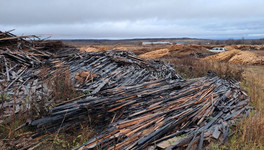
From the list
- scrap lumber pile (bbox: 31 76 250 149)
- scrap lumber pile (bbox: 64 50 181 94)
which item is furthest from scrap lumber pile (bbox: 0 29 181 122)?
scrap lumber pile (bbox: 31 76 250 149)

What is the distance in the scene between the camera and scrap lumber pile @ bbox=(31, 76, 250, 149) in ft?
10.1

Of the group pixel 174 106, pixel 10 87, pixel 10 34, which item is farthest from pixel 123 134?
pixel 10 34

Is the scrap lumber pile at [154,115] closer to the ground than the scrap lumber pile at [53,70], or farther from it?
closer to the ground

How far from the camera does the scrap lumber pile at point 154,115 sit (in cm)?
308

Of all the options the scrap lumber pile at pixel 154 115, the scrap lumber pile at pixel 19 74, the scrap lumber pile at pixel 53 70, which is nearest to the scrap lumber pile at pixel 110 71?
the scrap lumber pile at pixel 53 70

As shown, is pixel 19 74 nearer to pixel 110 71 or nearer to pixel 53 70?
pixel 53 70

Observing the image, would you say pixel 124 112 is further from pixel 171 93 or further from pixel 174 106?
pixel 171 93

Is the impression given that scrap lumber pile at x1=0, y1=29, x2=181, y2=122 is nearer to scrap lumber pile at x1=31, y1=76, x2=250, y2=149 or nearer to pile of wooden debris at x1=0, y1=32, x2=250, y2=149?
pile of wooden debris at x1=0, y1=32, x2=250, y2=149

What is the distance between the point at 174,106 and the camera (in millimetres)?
4156

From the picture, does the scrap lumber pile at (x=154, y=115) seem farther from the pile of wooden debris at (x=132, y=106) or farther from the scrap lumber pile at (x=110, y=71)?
the scrap lumber pile at (x=110, y=71)

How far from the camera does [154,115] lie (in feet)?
12.3

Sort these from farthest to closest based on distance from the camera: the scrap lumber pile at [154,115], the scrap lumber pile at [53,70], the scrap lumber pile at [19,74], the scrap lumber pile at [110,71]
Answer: the scrap lumber pile at [110,71] → the scrap lumber pile at [53,70] → the scrap lumber pile at [19,74] → the scrap lumber pile at [154,115]

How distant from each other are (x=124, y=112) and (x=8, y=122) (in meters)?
2.44

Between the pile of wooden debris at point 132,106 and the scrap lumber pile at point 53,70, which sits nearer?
the pile of wooden debris at point 132,106
